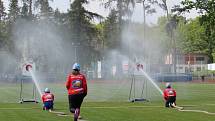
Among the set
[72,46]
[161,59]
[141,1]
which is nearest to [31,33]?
[72,46]

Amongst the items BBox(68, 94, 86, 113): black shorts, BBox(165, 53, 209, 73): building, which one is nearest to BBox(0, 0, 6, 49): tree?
BBox(165, 53, 209, 73): building

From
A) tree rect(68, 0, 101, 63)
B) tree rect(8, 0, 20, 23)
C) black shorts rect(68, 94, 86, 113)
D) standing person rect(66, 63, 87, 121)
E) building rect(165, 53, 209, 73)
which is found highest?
tree rect(8, 0, 20, 23)

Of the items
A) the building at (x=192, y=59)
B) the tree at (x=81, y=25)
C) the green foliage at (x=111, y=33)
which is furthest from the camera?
the building at (x=192, y=59)

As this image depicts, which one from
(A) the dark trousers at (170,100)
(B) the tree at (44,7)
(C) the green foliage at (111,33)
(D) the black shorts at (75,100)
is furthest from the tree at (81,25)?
(D) the black shorts at (75,100)

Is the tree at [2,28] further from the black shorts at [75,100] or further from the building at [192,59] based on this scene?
the black shorts at [75,100]

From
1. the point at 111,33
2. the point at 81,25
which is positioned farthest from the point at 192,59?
the point at 81,25

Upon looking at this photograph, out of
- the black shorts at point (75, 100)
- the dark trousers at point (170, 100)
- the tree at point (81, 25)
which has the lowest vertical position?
the dark trousers at point (170, 100)

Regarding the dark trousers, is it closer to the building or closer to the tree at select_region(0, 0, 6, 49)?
the tree at select_region(0, 0, 6, 49)

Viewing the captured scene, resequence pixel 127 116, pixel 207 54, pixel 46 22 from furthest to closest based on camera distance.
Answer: pixel 207 54 < pixel 46 22 < pixel 127 116

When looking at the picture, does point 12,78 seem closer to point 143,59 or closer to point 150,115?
point 143,59

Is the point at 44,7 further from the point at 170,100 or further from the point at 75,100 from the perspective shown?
the point at 75,100

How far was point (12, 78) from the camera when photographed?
76875 millimetres

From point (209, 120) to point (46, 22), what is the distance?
81.4 m

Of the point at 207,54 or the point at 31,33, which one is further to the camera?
the point at 207,54
